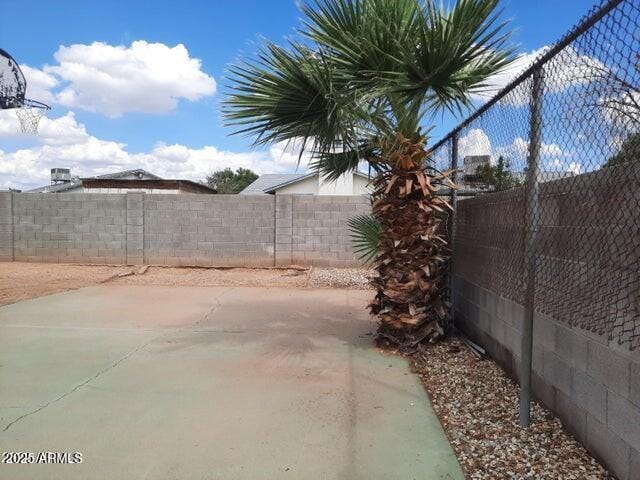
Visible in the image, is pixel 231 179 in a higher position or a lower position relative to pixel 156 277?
higher

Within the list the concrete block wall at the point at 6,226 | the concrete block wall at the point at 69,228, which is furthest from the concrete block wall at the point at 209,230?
the concrete block wall at the point at 6,226

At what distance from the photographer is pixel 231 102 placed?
4.61 meters

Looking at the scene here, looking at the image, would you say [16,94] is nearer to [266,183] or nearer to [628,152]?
[628,152]

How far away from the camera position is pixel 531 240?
301cm

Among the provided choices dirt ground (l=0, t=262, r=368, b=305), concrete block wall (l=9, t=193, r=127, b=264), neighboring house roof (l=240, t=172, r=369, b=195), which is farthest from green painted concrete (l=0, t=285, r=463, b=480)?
neighboring house roof (l=240, t=172, r=369, b=195)

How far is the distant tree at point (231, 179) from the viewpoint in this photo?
56219 mm

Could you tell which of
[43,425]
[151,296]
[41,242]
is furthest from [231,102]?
[41,242]

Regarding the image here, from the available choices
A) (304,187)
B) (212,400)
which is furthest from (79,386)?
(304,187)

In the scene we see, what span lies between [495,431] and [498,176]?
2.16m

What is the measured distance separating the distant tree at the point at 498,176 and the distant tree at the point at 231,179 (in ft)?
165

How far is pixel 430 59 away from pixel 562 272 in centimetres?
217

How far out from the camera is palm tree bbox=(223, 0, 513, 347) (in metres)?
4.04

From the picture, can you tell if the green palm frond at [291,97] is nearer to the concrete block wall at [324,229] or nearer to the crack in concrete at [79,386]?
the crack in concrete at [79,386]

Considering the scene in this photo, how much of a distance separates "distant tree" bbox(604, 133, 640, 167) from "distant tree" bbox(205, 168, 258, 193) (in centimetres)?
5267
